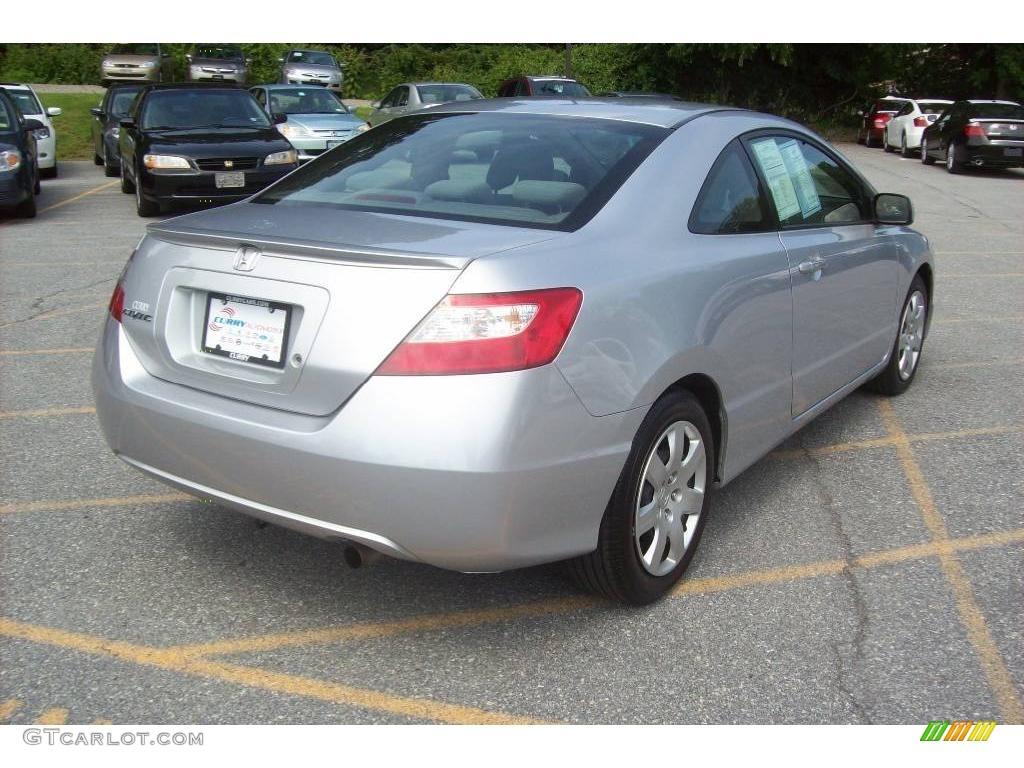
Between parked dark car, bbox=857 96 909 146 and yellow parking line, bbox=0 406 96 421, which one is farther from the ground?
yellow parking line, bbox=0 406 96 421

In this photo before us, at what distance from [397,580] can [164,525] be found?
40.9 inches

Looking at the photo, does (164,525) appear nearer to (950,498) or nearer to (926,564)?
(926,564)

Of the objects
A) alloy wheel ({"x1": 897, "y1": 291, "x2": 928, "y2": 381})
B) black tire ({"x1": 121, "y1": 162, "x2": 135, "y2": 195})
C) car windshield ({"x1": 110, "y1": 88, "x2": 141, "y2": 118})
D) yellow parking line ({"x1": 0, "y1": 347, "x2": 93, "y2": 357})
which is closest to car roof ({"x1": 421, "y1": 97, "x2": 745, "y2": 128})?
alloy wheel ({"x1": 897, "y1": 291, "x2": 928, "y2": 381})

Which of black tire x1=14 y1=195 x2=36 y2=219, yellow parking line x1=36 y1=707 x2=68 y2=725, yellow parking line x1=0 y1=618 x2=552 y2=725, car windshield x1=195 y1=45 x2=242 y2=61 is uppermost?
yellow parking line x1=36 y1=707 x2=68 y2=725

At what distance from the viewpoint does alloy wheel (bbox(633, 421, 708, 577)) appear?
338cm

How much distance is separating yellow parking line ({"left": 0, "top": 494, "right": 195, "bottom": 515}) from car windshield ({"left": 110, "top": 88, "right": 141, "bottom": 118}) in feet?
52.0

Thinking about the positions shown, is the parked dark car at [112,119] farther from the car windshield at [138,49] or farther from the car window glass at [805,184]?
the car window glass at [805,184]

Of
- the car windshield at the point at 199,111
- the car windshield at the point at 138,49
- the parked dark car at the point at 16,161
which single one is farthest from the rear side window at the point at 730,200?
the car windshield at the point at 138,49

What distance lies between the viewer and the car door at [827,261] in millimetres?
4230

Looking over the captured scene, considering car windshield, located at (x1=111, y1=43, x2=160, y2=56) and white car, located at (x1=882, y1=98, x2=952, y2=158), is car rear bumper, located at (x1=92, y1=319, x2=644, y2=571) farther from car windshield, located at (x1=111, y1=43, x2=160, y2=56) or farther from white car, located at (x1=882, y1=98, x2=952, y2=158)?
car windshield, located at (x1=111, y1=43, x2=160, y2=56)

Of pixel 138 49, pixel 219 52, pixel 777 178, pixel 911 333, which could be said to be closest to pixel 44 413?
pixel 777 178

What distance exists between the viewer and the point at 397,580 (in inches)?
146

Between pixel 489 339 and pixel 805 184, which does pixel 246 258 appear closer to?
pixel 489 339

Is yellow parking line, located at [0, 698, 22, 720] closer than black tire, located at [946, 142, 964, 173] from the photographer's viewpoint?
Yes
